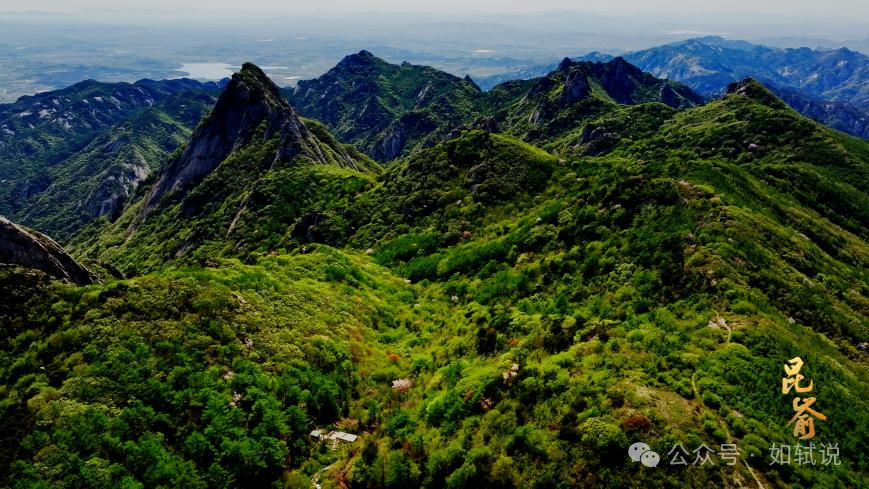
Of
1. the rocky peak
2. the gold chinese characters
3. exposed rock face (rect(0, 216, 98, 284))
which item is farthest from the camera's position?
the rocky peak

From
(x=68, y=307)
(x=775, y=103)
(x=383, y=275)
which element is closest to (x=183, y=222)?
→ (x=383, y=275)

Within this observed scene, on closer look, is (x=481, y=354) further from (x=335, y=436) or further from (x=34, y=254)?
(x=34, y=254)

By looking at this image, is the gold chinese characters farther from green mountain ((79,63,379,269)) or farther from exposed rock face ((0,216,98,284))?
green mountain ((79,63,379,269))

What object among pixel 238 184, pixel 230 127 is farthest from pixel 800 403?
pixel 230 127

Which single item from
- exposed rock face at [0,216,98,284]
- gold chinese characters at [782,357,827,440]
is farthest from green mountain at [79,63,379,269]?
gold chinese characters at [782,357,827,440]

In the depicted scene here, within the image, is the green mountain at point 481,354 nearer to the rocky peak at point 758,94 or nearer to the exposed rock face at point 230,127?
the exposed rock face at point 230,127

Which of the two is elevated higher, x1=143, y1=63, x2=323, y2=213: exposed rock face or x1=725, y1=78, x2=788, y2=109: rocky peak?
x1=725, y1=78, x2=788, y2=109: rocky peak

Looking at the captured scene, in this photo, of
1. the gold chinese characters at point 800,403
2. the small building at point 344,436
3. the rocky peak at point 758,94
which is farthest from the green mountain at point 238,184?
the rocky peak at point 758,94

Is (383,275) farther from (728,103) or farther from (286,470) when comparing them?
(728,103)
